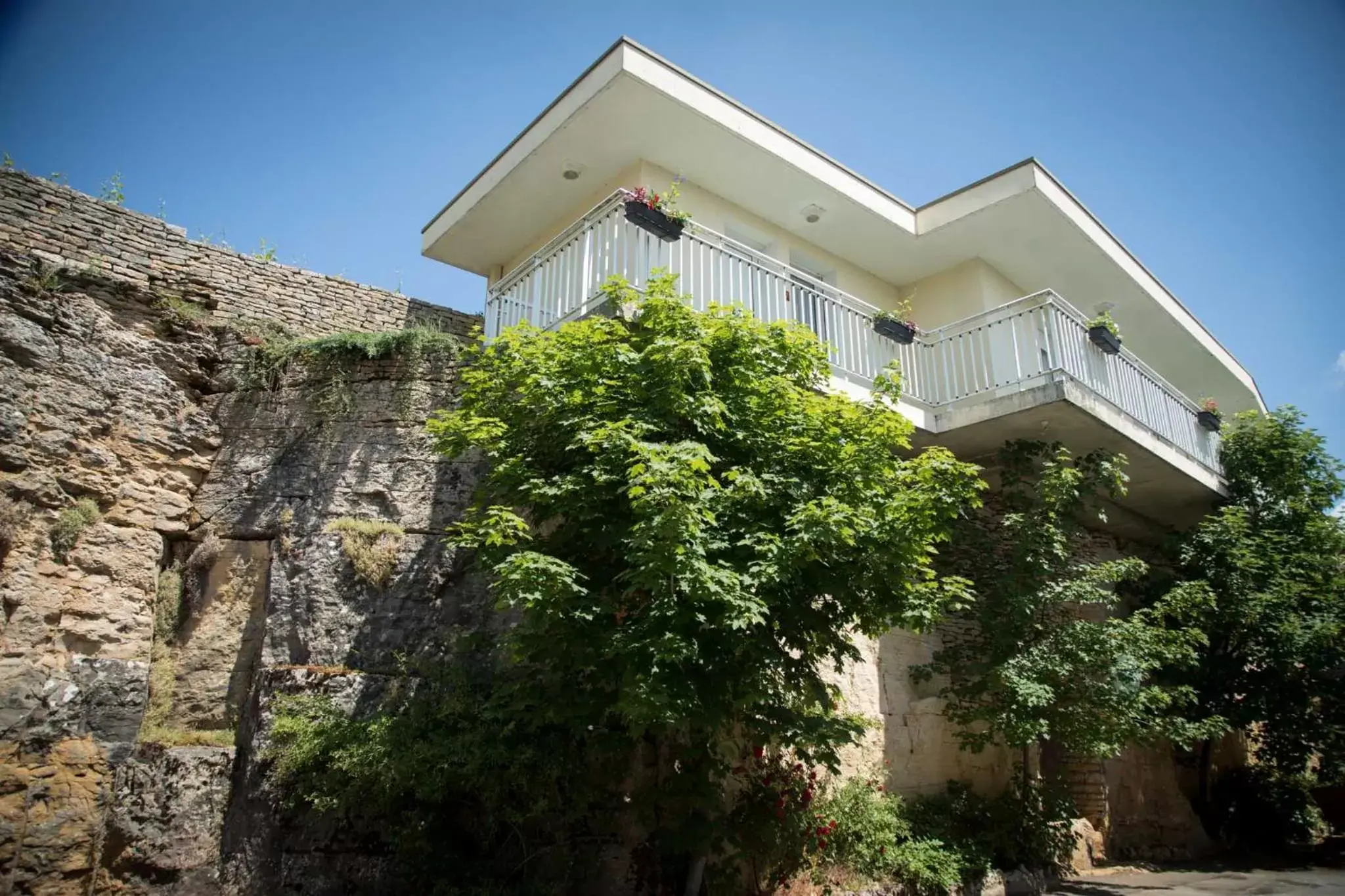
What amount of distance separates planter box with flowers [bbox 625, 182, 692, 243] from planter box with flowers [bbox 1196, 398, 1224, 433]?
9.01 meters

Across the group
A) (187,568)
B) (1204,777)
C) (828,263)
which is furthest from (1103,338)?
(187,568)

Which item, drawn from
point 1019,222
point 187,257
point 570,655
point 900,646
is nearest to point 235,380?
point 187,257

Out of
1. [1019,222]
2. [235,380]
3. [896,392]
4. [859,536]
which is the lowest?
[859,536]

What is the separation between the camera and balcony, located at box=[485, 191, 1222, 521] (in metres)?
8.43

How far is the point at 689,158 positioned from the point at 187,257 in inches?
230

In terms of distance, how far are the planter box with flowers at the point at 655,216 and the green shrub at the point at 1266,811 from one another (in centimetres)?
1197

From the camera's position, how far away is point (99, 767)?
21.3 ft

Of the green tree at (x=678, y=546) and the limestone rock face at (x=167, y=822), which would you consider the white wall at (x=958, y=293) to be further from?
the limestone rock face at (x=167, y=822)

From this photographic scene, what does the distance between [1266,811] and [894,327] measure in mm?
9467

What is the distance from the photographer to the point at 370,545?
7.82m

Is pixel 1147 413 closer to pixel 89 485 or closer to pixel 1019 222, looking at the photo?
pixel 1019 222

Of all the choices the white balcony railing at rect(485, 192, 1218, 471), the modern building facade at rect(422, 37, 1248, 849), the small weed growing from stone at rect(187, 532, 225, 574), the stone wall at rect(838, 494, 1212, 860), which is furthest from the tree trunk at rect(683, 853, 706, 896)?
the small weed growing from stone at rect(187, 532, 225, 574)

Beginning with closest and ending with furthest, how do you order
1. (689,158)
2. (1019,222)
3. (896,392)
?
(896,392) → (689,158) → (1019,222)

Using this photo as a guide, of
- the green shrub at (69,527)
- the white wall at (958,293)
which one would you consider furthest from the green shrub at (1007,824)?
the green shrub at (69,527)
